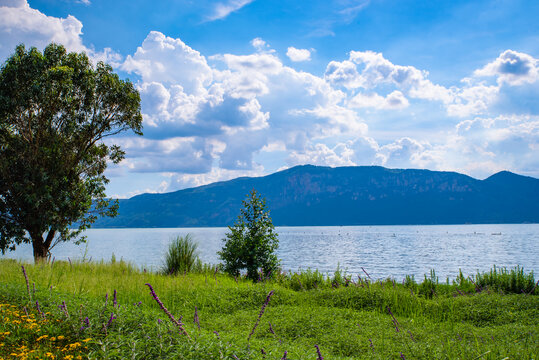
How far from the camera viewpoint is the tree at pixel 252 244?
14.8 metres

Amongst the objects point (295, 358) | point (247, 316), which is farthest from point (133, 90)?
point (295, 358)

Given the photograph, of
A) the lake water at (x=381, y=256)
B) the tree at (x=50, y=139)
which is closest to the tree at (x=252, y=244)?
the lake water at (x=381, y=256)

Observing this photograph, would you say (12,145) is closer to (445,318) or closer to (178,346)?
(178,346)

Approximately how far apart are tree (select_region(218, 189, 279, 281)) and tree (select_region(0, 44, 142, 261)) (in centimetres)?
691

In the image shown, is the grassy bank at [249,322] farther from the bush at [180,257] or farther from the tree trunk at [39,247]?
the tree trunk at [39,247]

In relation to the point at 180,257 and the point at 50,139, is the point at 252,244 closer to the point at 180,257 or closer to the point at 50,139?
the point at 180,257

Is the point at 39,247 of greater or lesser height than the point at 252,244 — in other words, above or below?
below

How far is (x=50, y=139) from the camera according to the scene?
16641mm

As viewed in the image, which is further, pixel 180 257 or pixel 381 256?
pixel 381 256

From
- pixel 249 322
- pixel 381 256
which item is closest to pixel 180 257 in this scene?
pixel 249 322

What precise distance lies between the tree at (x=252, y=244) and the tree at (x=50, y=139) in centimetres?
691

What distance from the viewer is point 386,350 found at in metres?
5.90

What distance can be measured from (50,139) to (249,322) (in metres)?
13.6

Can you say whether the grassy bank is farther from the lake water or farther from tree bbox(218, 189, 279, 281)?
the lake water
